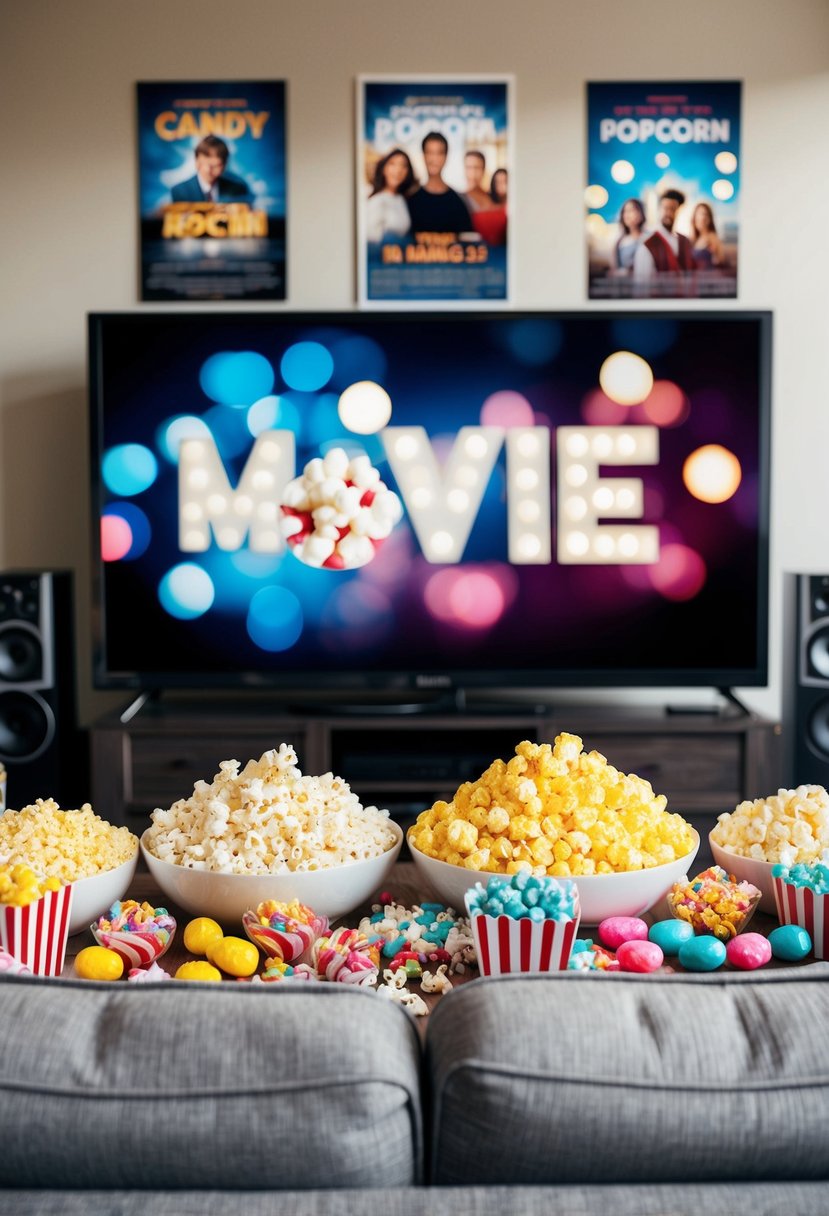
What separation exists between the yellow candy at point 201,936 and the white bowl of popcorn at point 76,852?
0.14 meters

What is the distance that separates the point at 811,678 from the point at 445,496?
1.21m

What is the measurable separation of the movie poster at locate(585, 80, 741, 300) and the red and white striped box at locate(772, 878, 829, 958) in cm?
268

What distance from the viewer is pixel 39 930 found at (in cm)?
124

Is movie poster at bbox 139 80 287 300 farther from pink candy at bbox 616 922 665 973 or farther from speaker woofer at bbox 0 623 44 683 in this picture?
pink candy at bbox 616 922 665 973

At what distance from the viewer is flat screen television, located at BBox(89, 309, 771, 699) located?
3426 millimetres

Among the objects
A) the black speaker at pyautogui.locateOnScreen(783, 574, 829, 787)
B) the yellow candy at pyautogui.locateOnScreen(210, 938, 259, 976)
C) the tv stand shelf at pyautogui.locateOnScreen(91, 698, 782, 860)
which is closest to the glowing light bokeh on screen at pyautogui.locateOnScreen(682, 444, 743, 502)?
the black speaker at pyautogui.locateOnScreen(783, 574, 829, 787)

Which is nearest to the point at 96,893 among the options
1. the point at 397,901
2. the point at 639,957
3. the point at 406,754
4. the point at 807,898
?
the point at 397,901

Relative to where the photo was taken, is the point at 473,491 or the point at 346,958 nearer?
the point at 346,958

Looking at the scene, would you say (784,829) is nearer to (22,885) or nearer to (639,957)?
(639,957)

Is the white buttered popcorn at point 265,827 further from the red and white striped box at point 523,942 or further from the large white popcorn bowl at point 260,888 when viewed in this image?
the red and white striped box at point 523,942

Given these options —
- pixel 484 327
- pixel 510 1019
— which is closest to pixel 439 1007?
pixel 510 1019

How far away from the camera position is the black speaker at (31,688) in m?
3.29

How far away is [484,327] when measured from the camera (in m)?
3.43

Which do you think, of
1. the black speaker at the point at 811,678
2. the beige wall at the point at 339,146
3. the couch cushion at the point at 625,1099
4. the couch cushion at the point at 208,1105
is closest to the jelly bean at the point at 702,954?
the couch cushion at the point at 625,1099
